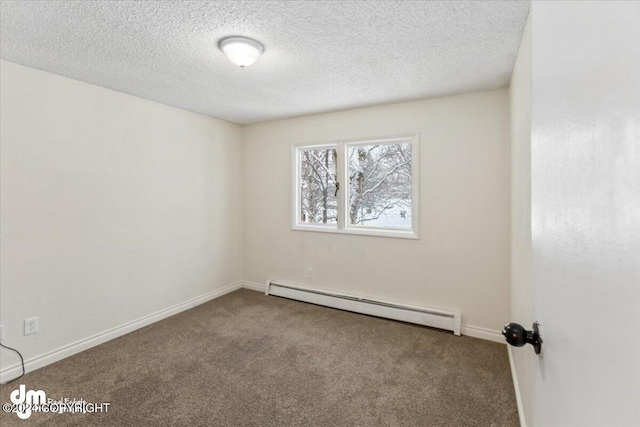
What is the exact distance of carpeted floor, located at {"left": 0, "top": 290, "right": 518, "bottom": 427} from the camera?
6.34 ft

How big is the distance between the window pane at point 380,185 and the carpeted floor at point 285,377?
121 cm

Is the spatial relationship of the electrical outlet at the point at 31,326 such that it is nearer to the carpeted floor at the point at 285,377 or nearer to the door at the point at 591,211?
the carpeted floor at the point at 285,377

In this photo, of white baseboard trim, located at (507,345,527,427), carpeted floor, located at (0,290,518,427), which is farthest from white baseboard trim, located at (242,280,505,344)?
white baseboard trim, located at (507,345,527,427)

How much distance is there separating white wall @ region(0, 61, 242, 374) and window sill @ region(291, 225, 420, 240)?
1316 millimetres

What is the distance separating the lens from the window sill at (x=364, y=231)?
11.1 feet

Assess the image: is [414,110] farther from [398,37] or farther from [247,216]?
[247,216]

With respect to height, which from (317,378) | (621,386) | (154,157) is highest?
(154,157)

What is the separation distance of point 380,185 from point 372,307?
4.74 feet

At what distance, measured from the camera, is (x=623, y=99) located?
34cm

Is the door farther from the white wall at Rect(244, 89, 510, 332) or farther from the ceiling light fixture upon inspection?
the white wall at Rect(244, 89, 510, 332)

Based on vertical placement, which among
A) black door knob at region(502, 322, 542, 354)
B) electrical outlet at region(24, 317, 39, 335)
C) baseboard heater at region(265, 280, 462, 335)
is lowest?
baseboard heater at region(265, 280, 462, 335)

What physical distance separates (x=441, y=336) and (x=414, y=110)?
2365mm

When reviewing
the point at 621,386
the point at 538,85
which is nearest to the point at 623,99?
the point at 621,386

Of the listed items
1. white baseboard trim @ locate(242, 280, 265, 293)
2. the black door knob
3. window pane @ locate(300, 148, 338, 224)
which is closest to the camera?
the black door knob
